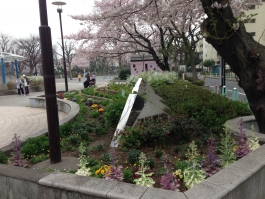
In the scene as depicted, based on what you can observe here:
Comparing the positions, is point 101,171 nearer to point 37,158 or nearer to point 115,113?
point 37,158

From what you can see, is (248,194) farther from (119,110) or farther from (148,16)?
(148,16)

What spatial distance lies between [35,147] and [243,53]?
4.15m

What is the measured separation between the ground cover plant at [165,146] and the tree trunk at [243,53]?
0.61 meters

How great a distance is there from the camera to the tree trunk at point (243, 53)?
170 inches

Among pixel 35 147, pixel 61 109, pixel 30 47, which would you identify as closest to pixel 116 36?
pixel 61 109

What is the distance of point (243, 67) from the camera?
4.50 meters

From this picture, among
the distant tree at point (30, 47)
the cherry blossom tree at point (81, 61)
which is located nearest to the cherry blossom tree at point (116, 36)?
the cherry blossom tree at point (81, 61)

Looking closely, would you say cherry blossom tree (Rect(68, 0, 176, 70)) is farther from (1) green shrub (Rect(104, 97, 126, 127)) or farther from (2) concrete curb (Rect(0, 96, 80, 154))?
(1) green shrub (Rect(104, 97, 126, 127))

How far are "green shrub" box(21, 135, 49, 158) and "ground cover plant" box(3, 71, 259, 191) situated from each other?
106 millimetres

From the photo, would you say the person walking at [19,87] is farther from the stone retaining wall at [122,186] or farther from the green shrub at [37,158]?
the stone retaining wall at [122,186]

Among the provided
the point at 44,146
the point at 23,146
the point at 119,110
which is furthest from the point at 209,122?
the point at 23,146

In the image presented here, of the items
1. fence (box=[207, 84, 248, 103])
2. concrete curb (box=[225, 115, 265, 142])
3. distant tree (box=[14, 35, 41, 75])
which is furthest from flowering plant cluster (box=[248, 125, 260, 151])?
distant tree (box=[14, 35, 41, 75])

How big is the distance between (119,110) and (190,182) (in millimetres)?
3060

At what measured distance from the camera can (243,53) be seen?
439 cm
